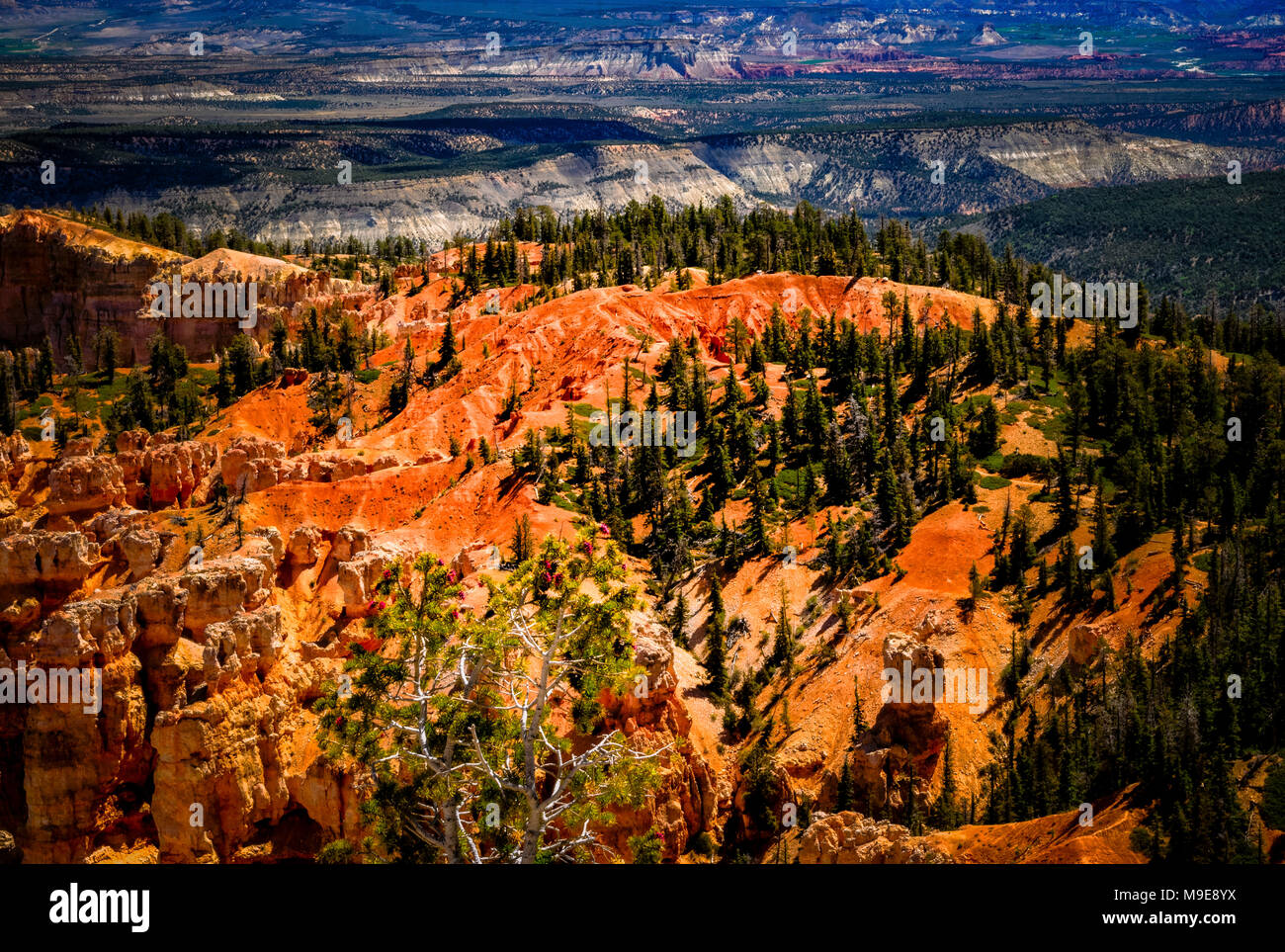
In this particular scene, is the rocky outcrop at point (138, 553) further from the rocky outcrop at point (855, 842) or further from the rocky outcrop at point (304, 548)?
the rocky outcrop at point (855, 842)

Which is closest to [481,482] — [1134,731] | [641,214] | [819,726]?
[819,726]

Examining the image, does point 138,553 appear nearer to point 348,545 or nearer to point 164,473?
point 348,545

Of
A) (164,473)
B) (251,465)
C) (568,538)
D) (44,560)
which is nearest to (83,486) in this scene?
(164,473)

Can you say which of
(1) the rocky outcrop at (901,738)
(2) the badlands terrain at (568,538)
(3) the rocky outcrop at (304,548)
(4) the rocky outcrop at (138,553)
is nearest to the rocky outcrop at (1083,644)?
(2) the badlands terrain at (568,538)

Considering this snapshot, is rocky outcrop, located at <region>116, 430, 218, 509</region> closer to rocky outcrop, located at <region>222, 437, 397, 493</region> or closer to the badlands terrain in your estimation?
the badlands terrain

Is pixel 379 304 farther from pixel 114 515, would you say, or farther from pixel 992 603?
pixel 992 603

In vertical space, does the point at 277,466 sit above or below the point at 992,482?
above
